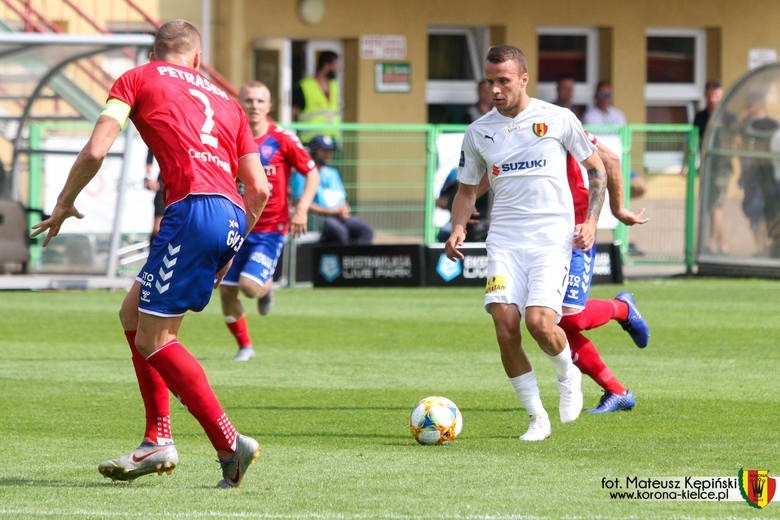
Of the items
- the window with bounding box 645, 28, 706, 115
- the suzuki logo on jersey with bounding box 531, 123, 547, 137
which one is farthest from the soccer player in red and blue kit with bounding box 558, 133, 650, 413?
Answer: the window with bounding box 645, 28, 706, 115

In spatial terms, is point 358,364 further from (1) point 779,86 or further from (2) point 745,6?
(2) point 745,6

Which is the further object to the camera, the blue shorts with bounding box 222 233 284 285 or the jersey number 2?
the blue shorts with bounding box 222 233 284 285

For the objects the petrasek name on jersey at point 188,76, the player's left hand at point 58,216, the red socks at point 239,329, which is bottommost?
the red socks at point 239,329

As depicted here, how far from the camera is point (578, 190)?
9.35 m

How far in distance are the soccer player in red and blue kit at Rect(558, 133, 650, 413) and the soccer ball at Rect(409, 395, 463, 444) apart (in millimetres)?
1245

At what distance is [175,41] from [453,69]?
64.1 feet

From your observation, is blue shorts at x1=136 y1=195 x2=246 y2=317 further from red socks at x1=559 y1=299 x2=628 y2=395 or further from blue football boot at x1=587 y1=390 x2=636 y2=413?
blue football boot at x1=587 y1=390 x2=636 y2=413

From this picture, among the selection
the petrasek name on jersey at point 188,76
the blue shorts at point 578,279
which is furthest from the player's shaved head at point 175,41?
the blue shorts at point 578,279

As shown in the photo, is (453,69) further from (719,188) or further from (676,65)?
(719,188)

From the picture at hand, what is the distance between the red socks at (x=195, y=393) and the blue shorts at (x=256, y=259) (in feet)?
17.1

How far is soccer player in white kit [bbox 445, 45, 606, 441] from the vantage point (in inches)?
332

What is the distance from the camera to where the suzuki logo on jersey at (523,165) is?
8.57 meters

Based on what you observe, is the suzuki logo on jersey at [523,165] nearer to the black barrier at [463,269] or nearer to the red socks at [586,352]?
the red socks at [586,352]

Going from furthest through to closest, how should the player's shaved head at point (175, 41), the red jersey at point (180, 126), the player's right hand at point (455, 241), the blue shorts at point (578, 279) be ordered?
the blue shorts at point (578, 279), the player's right hand at point (455, 241), the player's shaved head at point (175, 41), the red jersey at point (180, 126)
